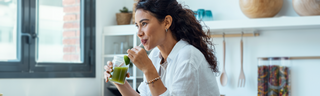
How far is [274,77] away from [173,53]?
1515 mm

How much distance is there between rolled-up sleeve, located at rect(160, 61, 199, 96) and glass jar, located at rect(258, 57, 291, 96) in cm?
157

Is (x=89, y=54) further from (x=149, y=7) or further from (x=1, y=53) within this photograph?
(x=149, y=7)

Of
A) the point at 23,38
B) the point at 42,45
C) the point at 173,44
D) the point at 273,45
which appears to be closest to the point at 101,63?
the point at 42,45

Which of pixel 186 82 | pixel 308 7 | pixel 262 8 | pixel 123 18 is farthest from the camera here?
pixel 123 18

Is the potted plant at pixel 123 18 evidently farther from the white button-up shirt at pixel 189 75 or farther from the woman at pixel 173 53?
the white button-up shirt at pixel 189 75

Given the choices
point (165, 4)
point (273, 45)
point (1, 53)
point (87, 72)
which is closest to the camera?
point (165, 4)

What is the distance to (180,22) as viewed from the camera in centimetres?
117

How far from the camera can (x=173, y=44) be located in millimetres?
1194

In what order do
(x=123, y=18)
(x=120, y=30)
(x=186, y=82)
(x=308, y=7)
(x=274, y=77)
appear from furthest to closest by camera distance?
1. (x=123, y=18)
2. (x=120, y=30)
3. (x=274, y=77)
4. (x=308, y=7)
5. (x=186, y=82)

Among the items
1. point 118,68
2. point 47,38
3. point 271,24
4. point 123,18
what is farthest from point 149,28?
point 123,18

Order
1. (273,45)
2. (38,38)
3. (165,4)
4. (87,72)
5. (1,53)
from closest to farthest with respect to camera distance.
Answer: (165,4)
(1,53)
(38,38)
(273,45)
(87,72)

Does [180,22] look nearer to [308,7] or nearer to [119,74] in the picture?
[119,74]

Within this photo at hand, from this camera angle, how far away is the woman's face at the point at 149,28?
1124mm

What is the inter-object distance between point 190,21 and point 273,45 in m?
1.51
